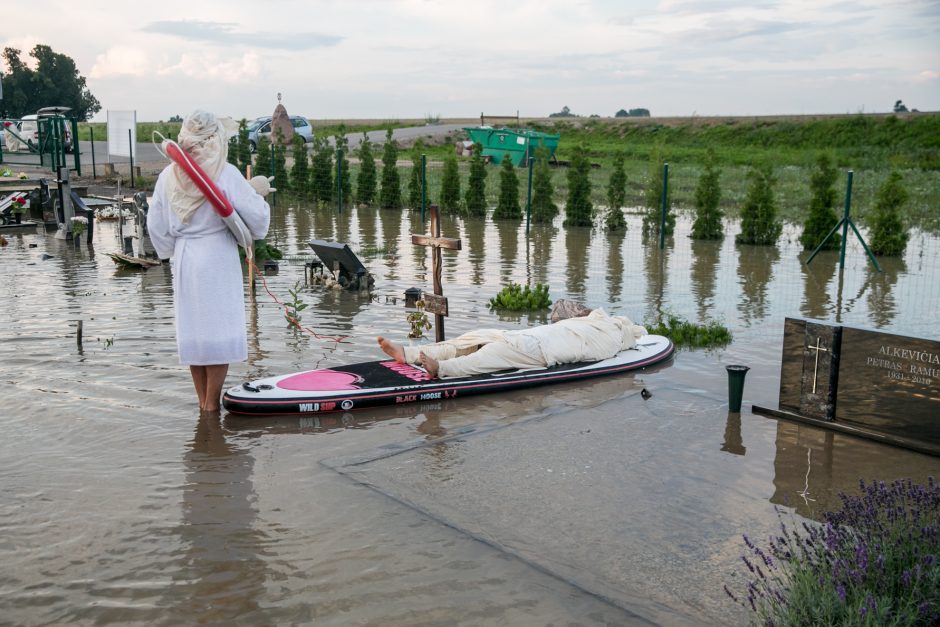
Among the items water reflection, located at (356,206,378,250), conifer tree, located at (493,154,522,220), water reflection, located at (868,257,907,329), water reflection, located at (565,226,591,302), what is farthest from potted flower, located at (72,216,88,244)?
water reflection, located at (868,257,907,329)

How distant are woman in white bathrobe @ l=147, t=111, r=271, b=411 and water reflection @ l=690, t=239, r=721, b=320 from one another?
6.61m

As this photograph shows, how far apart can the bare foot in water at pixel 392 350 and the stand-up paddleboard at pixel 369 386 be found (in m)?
0.13

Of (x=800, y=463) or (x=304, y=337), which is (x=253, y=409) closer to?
(x=304, y=337)

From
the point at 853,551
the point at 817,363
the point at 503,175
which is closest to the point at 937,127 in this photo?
the point at 503,175

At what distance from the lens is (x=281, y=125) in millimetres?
40688

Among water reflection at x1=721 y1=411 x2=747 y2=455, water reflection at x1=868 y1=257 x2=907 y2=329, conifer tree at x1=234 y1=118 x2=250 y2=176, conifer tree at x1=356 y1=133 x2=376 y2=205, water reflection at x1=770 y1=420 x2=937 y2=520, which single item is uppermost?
conifer tree at x1=234 y1=118 x2=250 y2=176

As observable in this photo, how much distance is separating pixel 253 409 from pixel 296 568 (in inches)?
103

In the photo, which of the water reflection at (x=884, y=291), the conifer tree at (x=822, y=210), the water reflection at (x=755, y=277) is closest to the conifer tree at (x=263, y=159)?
the water reflection at (x=755, y=277)

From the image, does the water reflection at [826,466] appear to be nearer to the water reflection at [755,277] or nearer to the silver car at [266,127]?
the water reflection at [755,277]

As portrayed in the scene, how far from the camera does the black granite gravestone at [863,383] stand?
649 cm

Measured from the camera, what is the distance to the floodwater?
14.3 ft

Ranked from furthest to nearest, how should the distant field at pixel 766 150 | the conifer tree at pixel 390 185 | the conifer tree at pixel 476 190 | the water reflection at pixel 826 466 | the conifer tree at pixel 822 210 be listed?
the distant field at pixel 766 150
the conifer tree at pixel 390 185
the conifer tree at pixel 476 190
the conifer tree at pixel 822 210
the water reflection at pixel 826 466

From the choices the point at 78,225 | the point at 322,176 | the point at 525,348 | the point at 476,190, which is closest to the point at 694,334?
the point at 525,348

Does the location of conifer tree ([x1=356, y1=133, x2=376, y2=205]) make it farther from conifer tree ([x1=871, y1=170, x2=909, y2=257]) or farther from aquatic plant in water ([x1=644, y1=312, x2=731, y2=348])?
aquatic plant in water ([x1=644, y1=312, x2=731, y2=348])
